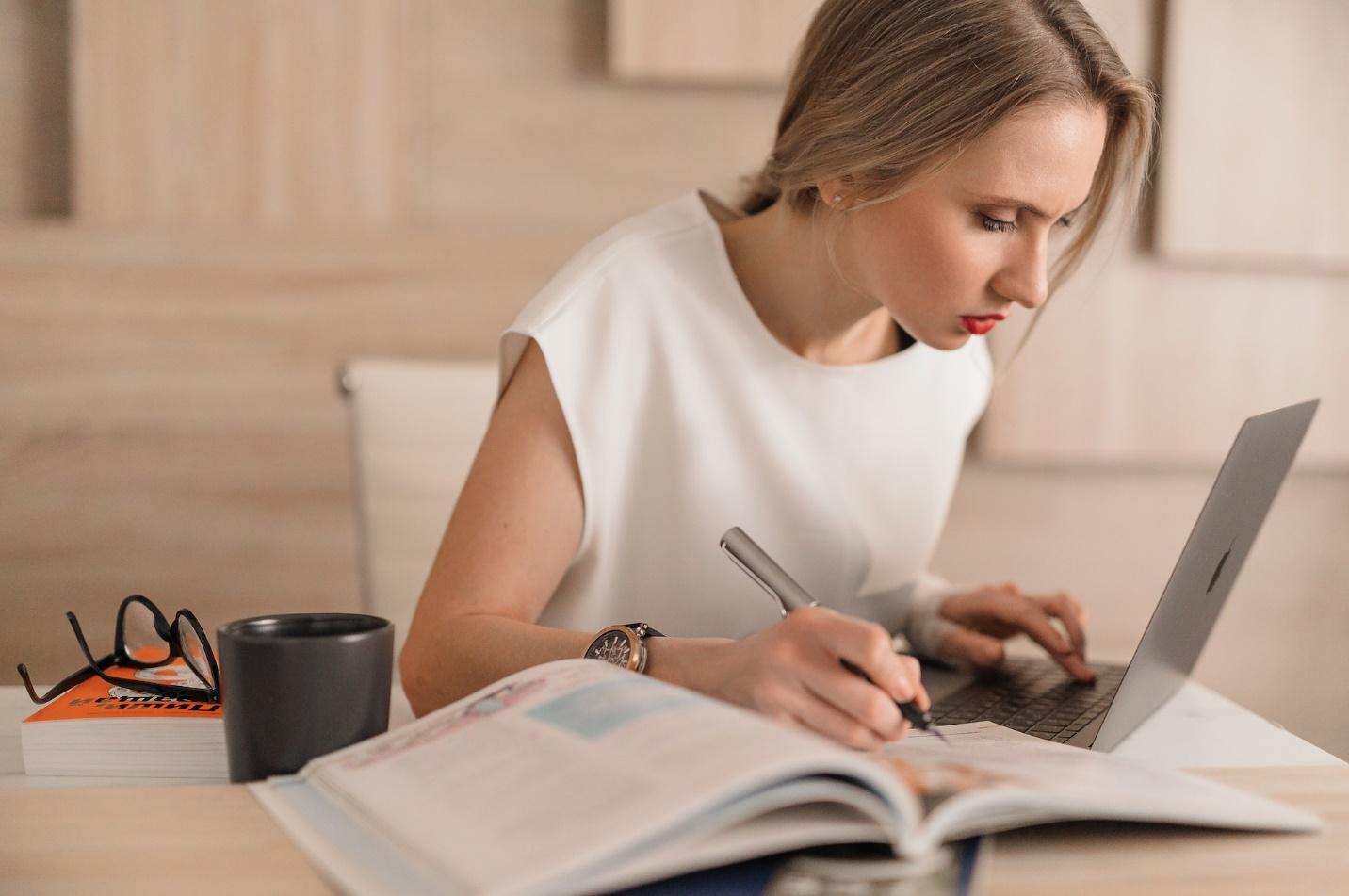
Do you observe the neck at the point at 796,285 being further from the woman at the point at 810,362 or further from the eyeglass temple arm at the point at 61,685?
the eyeglass temple arm at the point at 61,685

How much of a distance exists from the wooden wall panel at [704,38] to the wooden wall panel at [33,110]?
100 centimetres

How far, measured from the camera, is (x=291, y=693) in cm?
69

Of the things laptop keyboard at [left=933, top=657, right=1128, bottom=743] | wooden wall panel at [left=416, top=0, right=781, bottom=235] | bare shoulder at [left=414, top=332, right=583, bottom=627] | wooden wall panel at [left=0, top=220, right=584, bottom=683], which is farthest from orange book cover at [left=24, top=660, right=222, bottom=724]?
wooden wall panel at [left=416, top=0, right=781, bottom=235]

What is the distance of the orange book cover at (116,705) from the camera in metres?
0.81

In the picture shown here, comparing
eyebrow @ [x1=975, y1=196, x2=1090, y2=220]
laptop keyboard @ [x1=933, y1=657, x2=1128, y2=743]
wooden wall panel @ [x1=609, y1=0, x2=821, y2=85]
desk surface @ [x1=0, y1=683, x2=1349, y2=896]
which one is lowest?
laptop keyboard @ [x1=933, y1=657, x2=1128, y2=743]

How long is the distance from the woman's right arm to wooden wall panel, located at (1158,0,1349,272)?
1.68 meters

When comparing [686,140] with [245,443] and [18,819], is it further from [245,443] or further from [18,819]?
[18,819]

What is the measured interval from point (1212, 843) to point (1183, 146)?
2.07m

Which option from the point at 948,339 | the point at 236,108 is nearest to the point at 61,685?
the point at 948,339

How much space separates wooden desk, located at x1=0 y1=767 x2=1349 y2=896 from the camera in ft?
1.82

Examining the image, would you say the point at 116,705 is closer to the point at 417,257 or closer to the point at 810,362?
the point at 810,362

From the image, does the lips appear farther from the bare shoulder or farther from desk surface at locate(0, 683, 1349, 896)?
desk surface at locate(0, 683, 1349, 896)

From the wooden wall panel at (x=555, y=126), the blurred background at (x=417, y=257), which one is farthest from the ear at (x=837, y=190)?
the wooden wall panel at (x=555, y=126)

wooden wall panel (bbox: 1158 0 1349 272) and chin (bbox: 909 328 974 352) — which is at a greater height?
wooden wall panel (bbox: 1158 0 1349 272)
